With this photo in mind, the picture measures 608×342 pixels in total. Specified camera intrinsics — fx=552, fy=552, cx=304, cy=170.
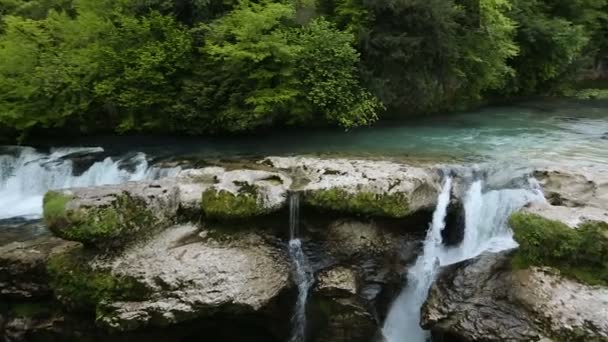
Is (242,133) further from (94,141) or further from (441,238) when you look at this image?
(441,238)

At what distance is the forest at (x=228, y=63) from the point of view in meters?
11.9

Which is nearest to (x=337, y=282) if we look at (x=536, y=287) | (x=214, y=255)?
(x=214, y=255)

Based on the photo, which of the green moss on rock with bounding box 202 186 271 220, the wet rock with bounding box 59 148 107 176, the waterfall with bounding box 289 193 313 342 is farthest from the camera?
the wet rock with bounding box 59 148 107 176

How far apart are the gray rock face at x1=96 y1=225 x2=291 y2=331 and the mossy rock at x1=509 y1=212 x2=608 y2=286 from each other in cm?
317

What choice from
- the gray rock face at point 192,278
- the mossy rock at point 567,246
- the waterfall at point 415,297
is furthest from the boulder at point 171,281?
the mossy rock at point 567,246

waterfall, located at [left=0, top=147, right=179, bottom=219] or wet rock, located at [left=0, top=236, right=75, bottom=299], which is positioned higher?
waterfall, located at [left=0, top=147, right=179, bottom=219]

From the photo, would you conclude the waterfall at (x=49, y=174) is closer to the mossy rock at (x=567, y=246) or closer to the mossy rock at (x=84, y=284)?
the mossy rock at (x=84, y=284)

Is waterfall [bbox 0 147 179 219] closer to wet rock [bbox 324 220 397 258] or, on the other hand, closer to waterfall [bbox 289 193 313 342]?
waterfall [bbox 289 193 313 342]

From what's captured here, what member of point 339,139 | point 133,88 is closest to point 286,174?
point 339,139

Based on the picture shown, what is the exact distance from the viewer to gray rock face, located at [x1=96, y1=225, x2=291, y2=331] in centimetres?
690

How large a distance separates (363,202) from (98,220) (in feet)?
11.9

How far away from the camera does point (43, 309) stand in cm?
762

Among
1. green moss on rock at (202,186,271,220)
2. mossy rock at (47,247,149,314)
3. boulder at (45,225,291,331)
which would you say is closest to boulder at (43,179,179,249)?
boulder at (45,225,291,331)

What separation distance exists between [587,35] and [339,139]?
14.9 m
